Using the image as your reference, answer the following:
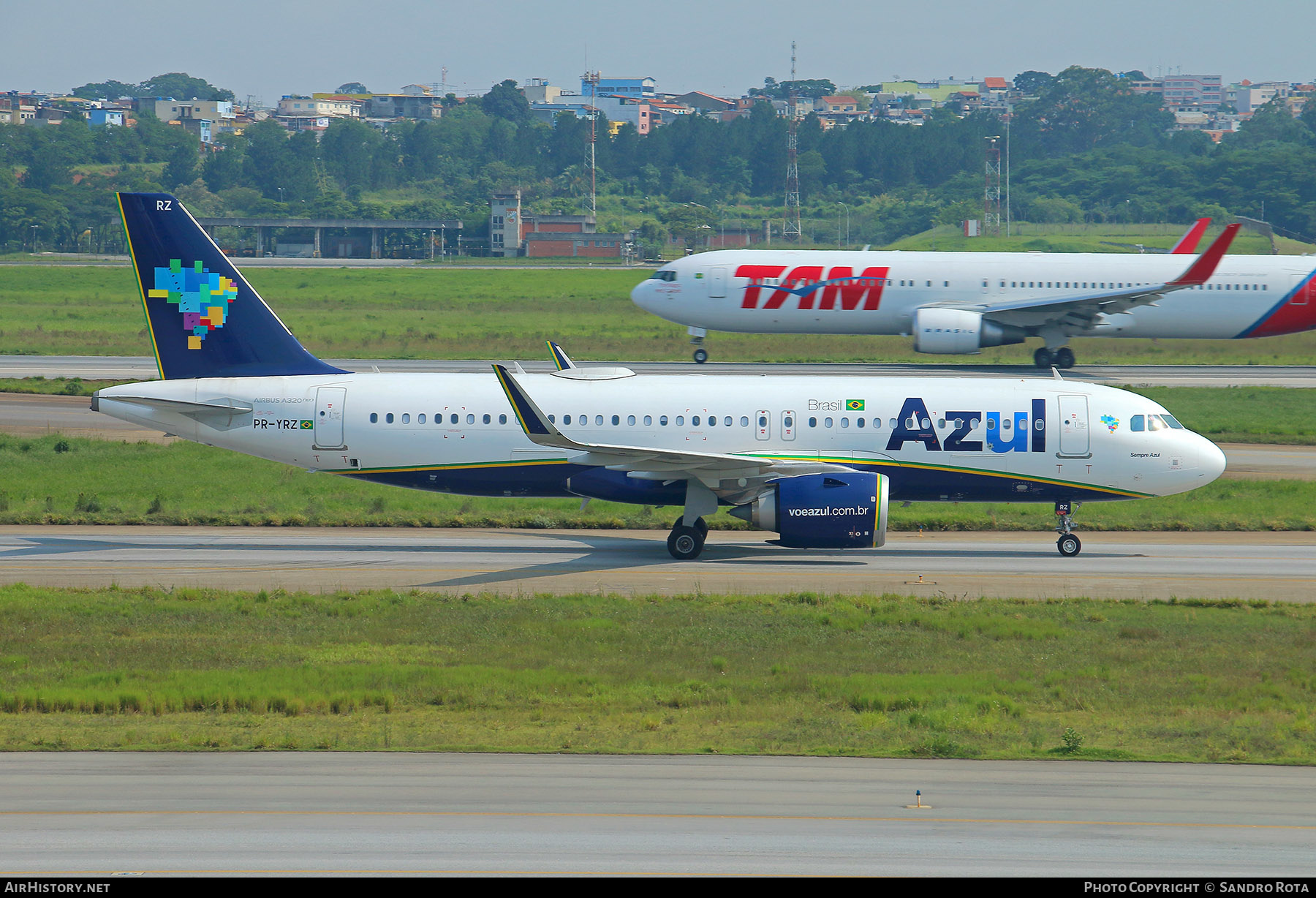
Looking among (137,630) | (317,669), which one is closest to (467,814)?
(317,669)

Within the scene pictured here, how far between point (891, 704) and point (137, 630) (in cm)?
1353

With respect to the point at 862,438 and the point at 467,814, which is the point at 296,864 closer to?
the point at 467,814

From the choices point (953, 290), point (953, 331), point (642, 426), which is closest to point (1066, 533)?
point (642, 426)

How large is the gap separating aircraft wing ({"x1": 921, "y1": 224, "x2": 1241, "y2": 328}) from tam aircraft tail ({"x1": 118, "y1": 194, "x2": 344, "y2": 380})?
3604 centimetres

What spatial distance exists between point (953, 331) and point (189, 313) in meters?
36.7

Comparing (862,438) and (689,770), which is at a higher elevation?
(862,438)

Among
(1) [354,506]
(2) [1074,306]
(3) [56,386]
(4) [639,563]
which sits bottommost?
(4) [639,563]

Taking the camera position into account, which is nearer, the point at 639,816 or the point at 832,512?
the point at 639,816

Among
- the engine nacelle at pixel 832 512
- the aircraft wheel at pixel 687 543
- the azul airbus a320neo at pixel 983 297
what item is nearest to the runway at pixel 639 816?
the engine nacelle at pixel 832 512

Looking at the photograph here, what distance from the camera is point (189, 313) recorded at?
3312 centimetres

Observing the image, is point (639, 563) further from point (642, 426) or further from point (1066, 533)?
point (1066, 533)

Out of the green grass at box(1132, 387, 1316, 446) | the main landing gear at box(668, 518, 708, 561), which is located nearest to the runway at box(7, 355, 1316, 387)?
the green grass at box(1132, 387, 1316, 446)

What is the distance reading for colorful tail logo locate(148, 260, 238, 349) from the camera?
33125 millimetres

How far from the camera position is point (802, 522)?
29.7m
